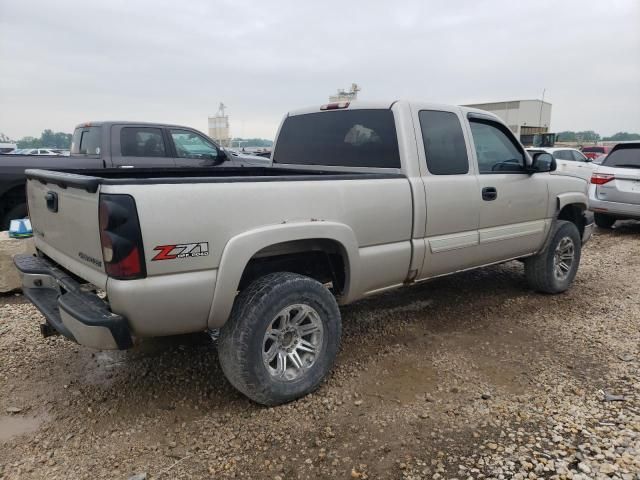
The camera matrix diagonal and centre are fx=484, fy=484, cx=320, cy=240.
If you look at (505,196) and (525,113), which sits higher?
(525,113)

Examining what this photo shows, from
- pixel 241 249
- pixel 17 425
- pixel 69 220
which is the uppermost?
pixel 69 220

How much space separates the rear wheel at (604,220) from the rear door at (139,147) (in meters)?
8.17

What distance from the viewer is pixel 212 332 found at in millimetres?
2932

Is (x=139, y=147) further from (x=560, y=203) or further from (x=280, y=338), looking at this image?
(x=560, y=203)

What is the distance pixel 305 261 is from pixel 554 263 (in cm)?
309

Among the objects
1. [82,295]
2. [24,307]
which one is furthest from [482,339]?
[24,307]

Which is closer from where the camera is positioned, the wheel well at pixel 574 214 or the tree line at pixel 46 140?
the wheel well at pixel 574 214

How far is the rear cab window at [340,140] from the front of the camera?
3.71 meters

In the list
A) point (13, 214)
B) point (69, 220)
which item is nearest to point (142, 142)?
point (13, 214)

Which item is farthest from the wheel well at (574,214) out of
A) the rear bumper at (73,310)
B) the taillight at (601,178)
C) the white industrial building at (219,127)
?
the white industrial building at (219,127)

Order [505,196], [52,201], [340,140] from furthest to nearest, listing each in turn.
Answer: [505,196], [340,140], [52,201]

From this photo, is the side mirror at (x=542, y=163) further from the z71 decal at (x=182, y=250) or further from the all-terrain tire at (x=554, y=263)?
the z71 decal at (x=182, y=250)

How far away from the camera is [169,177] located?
3.39m

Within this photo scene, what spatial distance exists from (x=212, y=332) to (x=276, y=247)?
643mm
